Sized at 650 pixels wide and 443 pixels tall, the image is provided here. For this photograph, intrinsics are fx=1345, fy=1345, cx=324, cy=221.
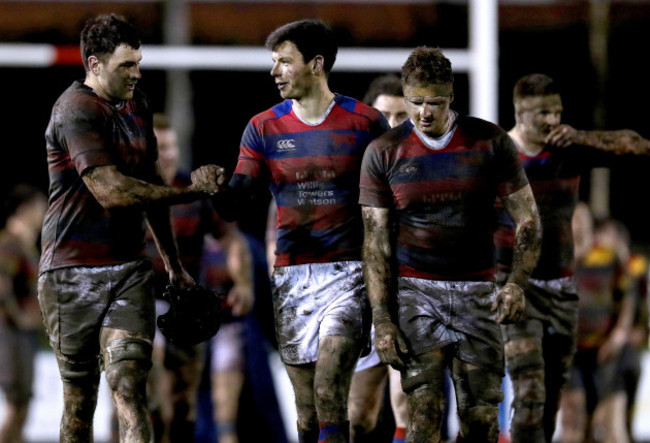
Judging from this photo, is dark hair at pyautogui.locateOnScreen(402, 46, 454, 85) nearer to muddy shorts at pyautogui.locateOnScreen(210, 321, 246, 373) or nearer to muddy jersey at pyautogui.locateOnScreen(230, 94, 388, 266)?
muddy jersey at pyautogui.locateOnScreen(230, 94, 388, 266)

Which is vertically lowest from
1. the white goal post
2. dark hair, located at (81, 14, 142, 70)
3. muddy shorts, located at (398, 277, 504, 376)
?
muddy shorts, located at (398, 277, 504, 376)

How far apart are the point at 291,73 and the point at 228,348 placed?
146 inches

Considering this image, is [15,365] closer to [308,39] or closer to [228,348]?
[228,348]

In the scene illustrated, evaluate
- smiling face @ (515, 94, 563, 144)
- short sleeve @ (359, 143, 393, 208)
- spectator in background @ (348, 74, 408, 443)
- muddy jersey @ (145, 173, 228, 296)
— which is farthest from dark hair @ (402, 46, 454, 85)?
muddy jersey @ (145, 173, 228, 296)

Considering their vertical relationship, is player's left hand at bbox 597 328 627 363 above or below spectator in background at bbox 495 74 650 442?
below

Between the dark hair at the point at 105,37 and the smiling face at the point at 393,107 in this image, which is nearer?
the dark hair at the point at 105,37

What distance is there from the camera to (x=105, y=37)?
6.26 metres

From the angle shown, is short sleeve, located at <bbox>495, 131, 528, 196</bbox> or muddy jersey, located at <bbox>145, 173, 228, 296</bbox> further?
muddy jersey, located at <bbox>145, 173, 228, 296</bbox>

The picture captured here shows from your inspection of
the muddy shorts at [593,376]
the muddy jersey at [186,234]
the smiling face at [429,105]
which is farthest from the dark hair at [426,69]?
the muddy shorts at [593,376]

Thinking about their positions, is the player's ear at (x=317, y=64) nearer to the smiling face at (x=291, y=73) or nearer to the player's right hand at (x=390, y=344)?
the smiling face at (x=291, y=73)

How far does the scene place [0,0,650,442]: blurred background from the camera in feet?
34.0

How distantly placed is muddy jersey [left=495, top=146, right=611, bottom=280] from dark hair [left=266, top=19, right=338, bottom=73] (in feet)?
4.76

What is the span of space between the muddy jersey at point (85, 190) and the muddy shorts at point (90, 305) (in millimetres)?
56

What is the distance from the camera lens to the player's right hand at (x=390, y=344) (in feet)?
19.7
